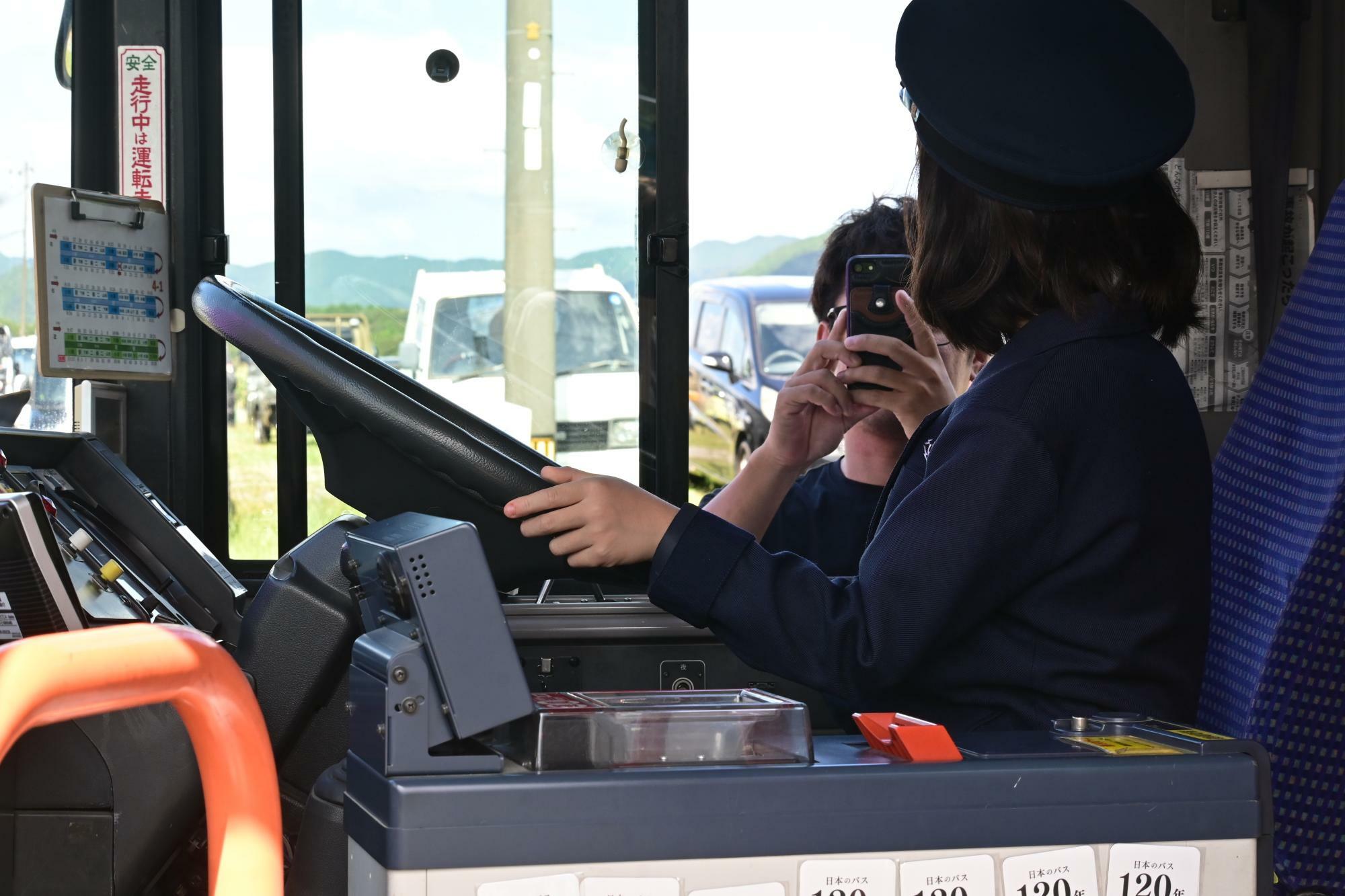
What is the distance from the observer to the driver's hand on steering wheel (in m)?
0.88

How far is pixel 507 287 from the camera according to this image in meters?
2.62

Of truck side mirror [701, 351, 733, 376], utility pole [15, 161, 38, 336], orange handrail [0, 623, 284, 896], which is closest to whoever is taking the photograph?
orange handrail [0, 623, 284, 896]

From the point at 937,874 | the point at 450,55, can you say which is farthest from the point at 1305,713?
the point at 450,55

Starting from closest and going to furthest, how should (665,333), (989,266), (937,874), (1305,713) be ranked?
(937,874), (1305,713), (989,266), (665,333)

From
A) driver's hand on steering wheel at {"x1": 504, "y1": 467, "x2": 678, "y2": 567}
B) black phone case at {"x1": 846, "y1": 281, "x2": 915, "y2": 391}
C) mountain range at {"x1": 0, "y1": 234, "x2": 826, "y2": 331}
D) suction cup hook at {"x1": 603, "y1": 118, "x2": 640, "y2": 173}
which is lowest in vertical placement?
driver's hand on steering wheel at {"x1": 504, "y1": 467, "x2": 678, "y2": 567}

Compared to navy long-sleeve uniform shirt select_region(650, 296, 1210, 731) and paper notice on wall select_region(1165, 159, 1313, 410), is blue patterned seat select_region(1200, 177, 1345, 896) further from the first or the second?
paper notice on wall select_region(1165, 159, 1313, 410)

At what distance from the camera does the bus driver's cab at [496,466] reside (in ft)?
2.21

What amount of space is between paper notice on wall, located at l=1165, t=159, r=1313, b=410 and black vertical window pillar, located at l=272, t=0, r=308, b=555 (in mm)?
1697

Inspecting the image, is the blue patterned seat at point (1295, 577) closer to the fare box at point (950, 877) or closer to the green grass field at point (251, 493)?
the fare box at point (950, 877)

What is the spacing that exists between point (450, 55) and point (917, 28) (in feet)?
5.99

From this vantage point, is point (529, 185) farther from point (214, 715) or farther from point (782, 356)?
point (782, 356)

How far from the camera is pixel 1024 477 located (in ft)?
2.89

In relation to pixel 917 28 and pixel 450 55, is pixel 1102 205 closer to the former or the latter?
pixel 917 28

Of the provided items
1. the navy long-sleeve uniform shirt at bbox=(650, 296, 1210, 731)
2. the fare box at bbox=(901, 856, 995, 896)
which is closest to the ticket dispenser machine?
the fare box at bbox=(901, 856, 995, 896)
